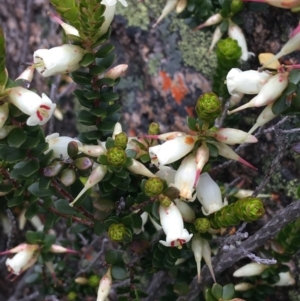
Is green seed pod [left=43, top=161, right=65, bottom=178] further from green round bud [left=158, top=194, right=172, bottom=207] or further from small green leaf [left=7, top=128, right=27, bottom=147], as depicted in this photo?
green round bud [left=158, top=194, right=172, bottom=207]

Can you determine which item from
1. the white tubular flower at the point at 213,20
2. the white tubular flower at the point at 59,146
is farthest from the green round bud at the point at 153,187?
the white tubular flower at the point at 213,20

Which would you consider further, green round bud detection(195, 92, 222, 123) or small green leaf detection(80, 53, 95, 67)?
small green leaf detection(80, 53, 95, 67)

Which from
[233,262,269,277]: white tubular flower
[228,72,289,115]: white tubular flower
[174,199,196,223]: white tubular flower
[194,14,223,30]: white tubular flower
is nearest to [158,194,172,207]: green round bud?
[174,199,196,223]: white tubular flower

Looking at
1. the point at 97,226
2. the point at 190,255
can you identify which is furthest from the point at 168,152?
the point at 190,255

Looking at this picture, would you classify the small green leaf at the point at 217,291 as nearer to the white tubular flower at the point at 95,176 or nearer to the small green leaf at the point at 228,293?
the small green leaf at the point at 228,293

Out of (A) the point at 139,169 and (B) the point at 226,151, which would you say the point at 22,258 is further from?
(B) the point at 226,151

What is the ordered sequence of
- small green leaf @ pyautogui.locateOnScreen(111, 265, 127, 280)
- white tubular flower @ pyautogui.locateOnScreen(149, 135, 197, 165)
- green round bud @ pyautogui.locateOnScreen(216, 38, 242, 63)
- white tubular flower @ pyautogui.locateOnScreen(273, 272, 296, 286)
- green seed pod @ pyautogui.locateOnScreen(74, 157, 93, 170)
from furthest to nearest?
white tubular flower @ pyautogui.locateOnScreen(273, 272, 296, 286) → green round bud @ pyautogui.locateOnScreen(216, 38, 242, 63) → small green leaf @ pyautogui.locateOnScreen(111, 265, 127, 280) → green seed pod @ pyautogui.locateOnScreen(74, 157, 93, 170) → white tubular flower @ pyautogui.locateOnScreen(149, 135, 197, 165)

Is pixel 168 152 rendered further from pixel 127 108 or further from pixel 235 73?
pixel 127 108
